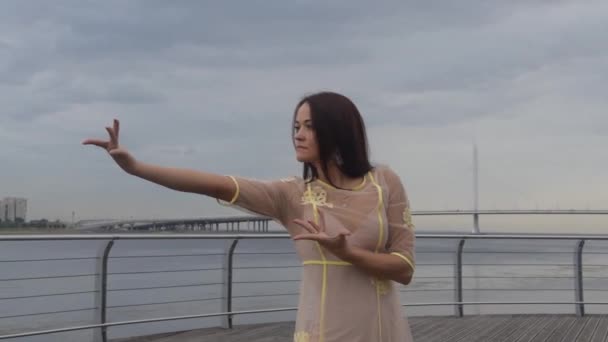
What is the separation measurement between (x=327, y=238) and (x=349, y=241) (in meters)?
0.09

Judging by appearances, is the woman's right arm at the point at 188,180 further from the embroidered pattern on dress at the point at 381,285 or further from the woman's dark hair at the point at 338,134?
the embroidered pattern on dress at the point at 381,285

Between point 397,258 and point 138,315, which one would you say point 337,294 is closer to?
point 397,258

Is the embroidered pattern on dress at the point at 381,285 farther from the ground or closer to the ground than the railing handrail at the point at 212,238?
farther from the ground

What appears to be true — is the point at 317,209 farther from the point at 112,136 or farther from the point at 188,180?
the point at 112,136

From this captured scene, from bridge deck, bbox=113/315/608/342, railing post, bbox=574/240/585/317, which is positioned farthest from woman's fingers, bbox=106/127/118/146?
railing post, bbox=574/240/585/317

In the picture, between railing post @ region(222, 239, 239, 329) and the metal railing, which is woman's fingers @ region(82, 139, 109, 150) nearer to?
the metal railing

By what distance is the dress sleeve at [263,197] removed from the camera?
57.6 inches

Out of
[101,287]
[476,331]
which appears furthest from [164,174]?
[476,331]

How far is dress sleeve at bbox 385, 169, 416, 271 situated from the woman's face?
169 millimetres

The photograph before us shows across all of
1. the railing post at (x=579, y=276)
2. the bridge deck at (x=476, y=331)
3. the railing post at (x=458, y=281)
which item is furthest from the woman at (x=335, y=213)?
the railing post at (x=579, y=276)

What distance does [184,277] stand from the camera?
807 inches

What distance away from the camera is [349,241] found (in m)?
1.43

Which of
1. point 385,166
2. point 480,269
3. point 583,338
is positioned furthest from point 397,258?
point 480,269

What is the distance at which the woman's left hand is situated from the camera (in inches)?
53.1
